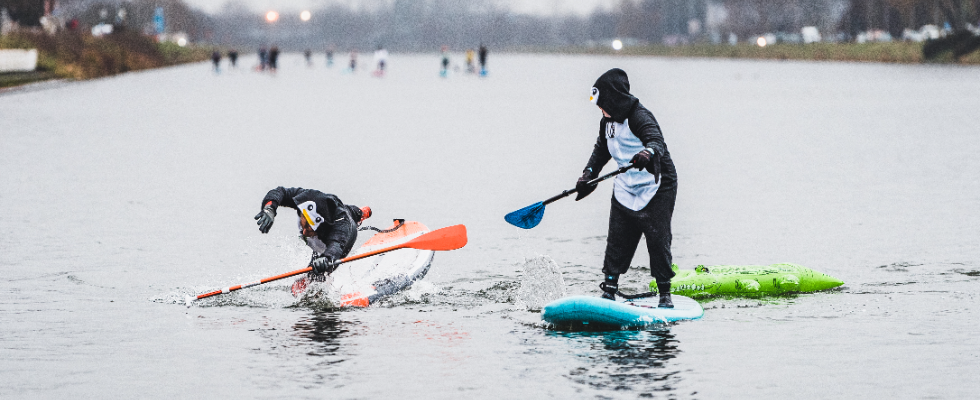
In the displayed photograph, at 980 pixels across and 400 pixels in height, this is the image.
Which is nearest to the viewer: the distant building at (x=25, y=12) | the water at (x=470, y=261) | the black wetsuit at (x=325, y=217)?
the water at (x=470, y=261)

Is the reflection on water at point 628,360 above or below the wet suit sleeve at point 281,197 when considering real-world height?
below

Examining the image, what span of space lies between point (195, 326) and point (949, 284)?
18.0ft

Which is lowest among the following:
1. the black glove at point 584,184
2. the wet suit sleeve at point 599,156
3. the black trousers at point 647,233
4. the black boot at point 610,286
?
the black boot at point 610,286

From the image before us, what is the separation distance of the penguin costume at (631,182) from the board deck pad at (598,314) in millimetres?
199

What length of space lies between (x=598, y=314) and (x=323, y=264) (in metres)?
1.84

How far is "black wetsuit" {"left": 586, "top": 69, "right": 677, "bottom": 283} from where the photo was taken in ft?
26.7

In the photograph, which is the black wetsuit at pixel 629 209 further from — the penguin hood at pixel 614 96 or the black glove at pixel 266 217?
the black glove at pixel 266 217

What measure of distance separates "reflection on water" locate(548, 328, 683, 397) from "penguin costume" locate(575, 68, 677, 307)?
45cm

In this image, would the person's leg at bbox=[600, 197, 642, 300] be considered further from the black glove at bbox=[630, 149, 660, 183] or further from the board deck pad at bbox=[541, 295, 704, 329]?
the black glove at bbox=[630, 149, 660, 183]

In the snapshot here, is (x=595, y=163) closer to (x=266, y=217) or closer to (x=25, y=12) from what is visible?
(x=266, y=217)

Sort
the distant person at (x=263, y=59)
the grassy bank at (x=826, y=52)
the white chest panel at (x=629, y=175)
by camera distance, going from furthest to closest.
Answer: the grassy bank at (x=826, y=52) → the distant person at (x=263, y=59) → the white chest panel at (x=629, y=175)

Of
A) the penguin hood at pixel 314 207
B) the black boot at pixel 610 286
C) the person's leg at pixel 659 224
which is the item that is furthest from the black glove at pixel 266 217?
the person's leg at pixel 659 224

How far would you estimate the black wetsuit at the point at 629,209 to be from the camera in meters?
8.14

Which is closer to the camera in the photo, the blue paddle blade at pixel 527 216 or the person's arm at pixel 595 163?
the person's arm at pixel 595 163
